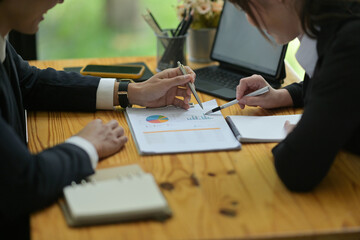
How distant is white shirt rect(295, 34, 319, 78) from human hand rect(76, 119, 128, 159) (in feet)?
1.60

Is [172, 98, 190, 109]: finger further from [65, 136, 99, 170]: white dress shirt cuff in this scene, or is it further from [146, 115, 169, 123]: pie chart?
[65, 136, 99, 170]: white dress shirt cuff

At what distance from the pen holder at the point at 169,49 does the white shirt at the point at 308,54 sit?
0.60 metres

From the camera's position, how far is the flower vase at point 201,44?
6.54ft

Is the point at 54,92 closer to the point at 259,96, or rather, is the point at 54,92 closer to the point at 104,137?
the point at 104,137

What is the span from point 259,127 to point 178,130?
0.22 metres

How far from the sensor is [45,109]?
1.51 m

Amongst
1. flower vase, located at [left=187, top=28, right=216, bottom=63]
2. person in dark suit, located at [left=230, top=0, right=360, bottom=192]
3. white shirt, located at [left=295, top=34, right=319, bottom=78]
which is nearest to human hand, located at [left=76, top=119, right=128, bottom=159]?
person in dark suit, located at [left=230, top=0, right=360, bottom=192]

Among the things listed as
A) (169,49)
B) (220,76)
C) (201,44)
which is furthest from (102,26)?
(220,76)

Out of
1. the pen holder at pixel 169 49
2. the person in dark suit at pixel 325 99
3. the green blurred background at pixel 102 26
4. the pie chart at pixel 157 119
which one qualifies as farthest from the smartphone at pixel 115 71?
the green blurred background at pixel 102 26

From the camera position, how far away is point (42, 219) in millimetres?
940

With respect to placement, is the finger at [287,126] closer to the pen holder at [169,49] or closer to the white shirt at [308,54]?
the white shirt at [308,54]

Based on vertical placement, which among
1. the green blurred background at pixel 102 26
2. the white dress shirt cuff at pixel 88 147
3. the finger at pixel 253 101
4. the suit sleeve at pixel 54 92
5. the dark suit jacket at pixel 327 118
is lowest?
the green blurred background at pixel 102 26

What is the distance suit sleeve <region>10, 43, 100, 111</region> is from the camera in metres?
1.49

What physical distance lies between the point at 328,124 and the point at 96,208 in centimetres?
48
